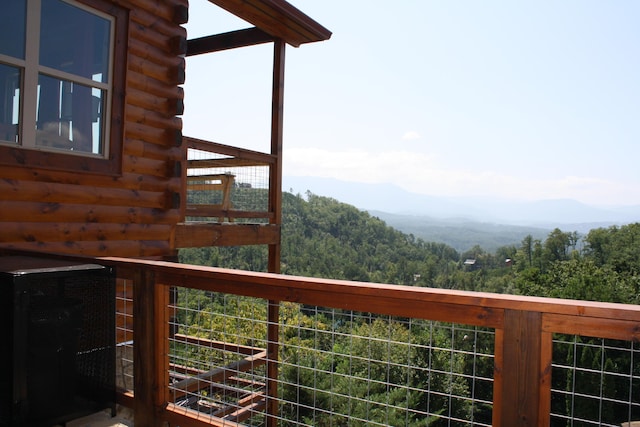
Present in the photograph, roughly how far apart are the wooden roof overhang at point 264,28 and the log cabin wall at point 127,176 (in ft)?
3.10

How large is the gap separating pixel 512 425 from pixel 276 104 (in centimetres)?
551

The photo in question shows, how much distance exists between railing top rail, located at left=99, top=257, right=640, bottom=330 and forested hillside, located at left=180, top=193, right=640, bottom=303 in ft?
96.4

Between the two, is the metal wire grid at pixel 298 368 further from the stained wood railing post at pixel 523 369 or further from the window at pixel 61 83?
the window at pixel 61 83

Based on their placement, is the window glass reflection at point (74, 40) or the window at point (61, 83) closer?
the window at point (61, 83)

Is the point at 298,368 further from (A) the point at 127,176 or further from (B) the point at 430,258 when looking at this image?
(B) the point at 430,258

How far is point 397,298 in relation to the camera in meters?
1.72

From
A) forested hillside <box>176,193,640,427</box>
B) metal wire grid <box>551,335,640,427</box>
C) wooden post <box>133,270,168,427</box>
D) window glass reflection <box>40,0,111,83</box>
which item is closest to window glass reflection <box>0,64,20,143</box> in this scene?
window glass reflection <box>40,0,111,83</box>

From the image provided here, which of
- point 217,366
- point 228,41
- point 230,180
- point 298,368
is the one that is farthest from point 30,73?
point 228,41

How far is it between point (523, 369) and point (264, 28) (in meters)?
5.50

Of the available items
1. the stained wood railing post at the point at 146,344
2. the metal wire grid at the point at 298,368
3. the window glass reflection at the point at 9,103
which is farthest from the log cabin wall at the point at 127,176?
the stained wood railing post at the point at 146,344

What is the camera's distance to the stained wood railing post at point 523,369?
152 cm

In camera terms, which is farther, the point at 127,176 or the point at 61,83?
the point at 127,176

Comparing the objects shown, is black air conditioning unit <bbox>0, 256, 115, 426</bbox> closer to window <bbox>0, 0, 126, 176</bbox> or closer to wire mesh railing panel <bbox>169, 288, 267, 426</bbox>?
wire mesh railing panel <bbox>169, 288, 267, 426</bbox>

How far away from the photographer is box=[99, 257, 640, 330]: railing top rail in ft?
4.76
